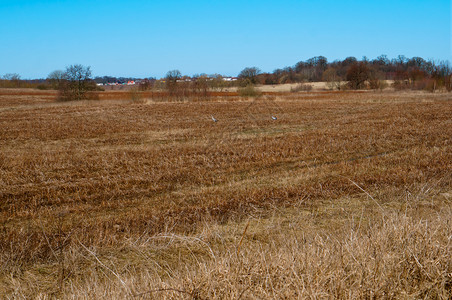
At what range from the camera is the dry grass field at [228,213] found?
2986 mm

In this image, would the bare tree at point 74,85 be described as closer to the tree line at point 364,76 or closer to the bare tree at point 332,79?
the tree line at point 364,76

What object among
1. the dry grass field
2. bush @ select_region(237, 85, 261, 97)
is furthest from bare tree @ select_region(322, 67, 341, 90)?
the dry grass field

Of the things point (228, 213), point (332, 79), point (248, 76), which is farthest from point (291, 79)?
point (228, 213)

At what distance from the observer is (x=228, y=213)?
246 inches

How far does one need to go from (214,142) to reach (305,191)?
6934mm

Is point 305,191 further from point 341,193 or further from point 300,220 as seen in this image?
point 300,220

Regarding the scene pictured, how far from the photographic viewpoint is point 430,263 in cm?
308

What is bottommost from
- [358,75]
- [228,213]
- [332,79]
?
[228,213]

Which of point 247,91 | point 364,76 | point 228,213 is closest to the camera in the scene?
point 228,213

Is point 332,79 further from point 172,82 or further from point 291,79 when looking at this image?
point 172,82

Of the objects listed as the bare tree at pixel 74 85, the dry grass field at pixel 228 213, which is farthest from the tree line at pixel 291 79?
the dry grass field at pixel 228 213

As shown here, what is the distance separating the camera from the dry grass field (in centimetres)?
299

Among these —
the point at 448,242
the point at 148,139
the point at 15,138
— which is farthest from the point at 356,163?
the point at 15,138

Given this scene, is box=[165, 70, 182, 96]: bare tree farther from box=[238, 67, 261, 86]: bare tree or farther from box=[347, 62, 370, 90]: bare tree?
box=[347, 62, 370, 90]: bare tree
